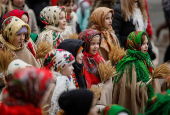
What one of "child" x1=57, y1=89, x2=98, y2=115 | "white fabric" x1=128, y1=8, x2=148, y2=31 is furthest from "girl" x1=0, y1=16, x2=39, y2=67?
"white fabric" x1=128, y1=8, x2=148, y2=31

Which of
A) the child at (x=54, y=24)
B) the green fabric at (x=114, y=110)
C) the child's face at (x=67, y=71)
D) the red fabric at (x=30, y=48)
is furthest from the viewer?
the child at (x=54, y=24)

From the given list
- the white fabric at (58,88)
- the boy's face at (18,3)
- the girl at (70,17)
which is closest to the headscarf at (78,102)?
the white fabric at (58,88)

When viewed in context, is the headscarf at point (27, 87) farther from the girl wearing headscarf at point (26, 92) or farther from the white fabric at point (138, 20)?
the white fabric at point (138, 20)

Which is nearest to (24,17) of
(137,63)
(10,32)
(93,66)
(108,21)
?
(10,32)

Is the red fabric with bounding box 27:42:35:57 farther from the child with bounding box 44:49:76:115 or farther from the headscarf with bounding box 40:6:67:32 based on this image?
the child with bounding box 44:49:76:115

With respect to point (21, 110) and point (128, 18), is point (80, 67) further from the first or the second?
point (128, 18)

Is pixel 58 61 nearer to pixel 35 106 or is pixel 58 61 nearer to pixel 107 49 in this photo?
pixel 35 106

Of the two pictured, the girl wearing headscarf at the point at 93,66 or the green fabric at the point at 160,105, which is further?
the girl wearing headscarf at the point at 93,66

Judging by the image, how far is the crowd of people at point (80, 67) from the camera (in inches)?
94.2

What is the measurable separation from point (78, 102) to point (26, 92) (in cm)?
50

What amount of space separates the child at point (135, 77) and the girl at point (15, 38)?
1327 millimetres

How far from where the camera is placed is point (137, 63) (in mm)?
4566

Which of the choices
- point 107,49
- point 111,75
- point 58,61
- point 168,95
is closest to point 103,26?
point 107,49

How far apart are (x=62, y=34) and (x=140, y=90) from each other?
6.05 ft
